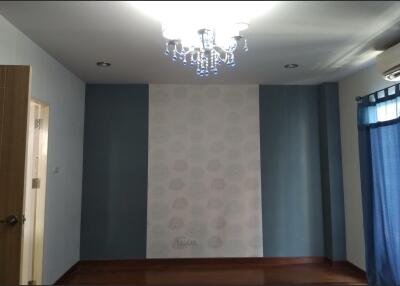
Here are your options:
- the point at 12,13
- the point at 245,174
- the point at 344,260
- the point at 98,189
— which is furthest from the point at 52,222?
the point at 344,260

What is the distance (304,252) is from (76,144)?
349cm

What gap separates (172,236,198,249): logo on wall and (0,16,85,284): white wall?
4.34ft

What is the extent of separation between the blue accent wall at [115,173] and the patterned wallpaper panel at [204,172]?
0.14 m

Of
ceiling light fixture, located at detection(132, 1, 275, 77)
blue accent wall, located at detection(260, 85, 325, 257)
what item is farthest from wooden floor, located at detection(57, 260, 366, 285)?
ceiling light fixture, located at detection(132, 1, 275, 77)

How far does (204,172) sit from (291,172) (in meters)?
1.25

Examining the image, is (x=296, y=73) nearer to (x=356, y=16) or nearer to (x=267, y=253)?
(x=356, y=16)

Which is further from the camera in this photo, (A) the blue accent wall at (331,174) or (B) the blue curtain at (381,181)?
(A) the blue accent wall at (331,174)

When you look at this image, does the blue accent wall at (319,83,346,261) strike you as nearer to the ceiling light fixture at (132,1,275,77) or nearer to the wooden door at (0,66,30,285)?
the ceiling light fixture at (132,1,275,77)

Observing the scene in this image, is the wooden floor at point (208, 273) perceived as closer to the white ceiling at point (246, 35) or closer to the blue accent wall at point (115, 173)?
the blue accent wall at point (115, 173)

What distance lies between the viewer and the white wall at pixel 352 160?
3.70 meters

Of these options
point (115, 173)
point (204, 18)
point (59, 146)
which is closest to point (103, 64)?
point (59, 146)

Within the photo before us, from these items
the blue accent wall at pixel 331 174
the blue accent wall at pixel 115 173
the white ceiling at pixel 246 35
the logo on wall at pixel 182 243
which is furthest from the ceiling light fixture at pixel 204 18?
the logo on wall at pixel 182 243

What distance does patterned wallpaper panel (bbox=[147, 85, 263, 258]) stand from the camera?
4113mm

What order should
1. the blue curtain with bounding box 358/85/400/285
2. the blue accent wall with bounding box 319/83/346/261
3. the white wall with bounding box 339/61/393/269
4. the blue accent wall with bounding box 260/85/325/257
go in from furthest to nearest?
the blue accent wall with bounding box 260/85/325/257
the blue accent wall with bounding box 319/83/346/261
the white wall with bounding box 339/61/393/269
the blue curtain with bounding box 358/85/400/285
